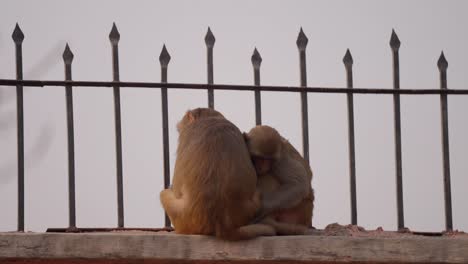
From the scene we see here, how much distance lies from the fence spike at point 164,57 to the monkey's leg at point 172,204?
63.3 inches

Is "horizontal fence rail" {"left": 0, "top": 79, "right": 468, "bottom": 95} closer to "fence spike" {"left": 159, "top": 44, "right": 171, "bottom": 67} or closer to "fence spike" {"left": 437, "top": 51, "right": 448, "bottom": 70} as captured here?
"fence spike" {"left": 159, "top": 44, "right": 171, "bottom": 67}

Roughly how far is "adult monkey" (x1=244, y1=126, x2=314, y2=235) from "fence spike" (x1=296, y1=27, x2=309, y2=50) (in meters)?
1.38

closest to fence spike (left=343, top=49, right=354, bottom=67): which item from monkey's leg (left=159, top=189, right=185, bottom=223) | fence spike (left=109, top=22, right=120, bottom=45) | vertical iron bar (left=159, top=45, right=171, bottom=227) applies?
vertical iron bar (left=159, top=45, right=171, bottom=227)

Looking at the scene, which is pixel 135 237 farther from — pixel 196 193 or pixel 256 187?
pixel 256 187

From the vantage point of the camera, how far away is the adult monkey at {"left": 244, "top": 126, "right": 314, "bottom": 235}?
229 inches

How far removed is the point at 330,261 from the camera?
209 inches

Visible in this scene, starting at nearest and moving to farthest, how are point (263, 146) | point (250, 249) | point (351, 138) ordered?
1. point (250, 249)
2. point (263, 146)
3. point (351, 138)

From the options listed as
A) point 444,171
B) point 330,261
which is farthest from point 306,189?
point 444,171

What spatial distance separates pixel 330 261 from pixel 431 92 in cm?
284

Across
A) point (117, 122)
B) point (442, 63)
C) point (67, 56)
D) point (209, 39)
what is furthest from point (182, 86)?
point (442, 63)

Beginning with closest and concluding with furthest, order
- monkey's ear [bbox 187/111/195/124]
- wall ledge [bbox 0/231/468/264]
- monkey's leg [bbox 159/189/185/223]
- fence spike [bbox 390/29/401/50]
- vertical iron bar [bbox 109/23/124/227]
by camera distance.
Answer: wall ledge [bbox 0/231/468/264]
monkey's leg [bbox 159/189/185/223]
monkey's ear [bbox 187/111/195/124]
vertical iron bar [bbox 109/23/124/227]
fence spike [bbox 390/29/401/50]

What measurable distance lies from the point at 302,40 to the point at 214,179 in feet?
7.55

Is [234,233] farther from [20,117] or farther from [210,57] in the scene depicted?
[20,117]

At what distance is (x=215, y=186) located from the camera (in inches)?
214
